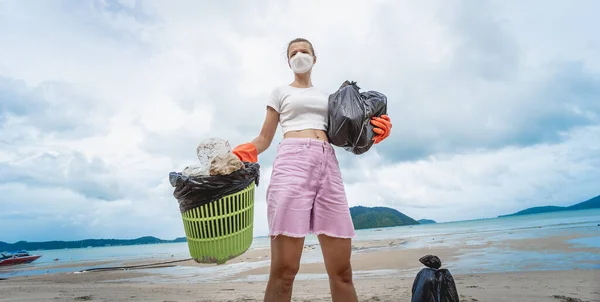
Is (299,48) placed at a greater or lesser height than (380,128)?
greater

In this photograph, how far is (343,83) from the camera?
2441 millimetres

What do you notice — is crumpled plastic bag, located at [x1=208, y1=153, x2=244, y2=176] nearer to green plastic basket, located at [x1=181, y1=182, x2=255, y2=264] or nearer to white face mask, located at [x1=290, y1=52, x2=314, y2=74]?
green plastic basket, located at [x1=181, y1=182, x2=255, y2=264]

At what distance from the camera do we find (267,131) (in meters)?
2.25

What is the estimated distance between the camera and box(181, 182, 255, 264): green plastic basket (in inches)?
86.6

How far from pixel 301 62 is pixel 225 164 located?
777 mm

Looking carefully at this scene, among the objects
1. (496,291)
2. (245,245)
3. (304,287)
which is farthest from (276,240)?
(304,287)

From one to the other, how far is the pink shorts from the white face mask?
1.58ft

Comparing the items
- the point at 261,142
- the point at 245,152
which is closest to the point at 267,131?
the point at 261,142

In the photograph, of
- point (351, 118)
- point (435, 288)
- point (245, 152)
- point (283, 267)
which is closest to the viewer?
point (283, 267)

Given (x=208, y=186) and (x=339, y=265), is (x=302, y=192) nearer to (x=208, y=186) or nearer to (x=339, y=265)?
(x=339, y=265)

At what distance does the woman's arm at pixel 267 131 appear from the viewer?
2.22m

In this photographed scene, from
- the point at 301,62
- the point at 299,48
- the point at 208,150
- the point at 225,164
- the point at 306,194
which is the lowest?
the point at 306,194

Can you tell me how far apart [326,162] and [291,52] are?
786mm

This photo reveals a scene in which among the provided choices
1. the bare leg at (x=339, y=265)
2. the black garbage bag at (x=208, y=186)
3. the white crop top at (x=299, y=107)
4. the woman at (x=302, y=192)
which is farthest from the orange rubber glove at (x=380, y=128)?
the black garbage bag at (x=208, y=186)
